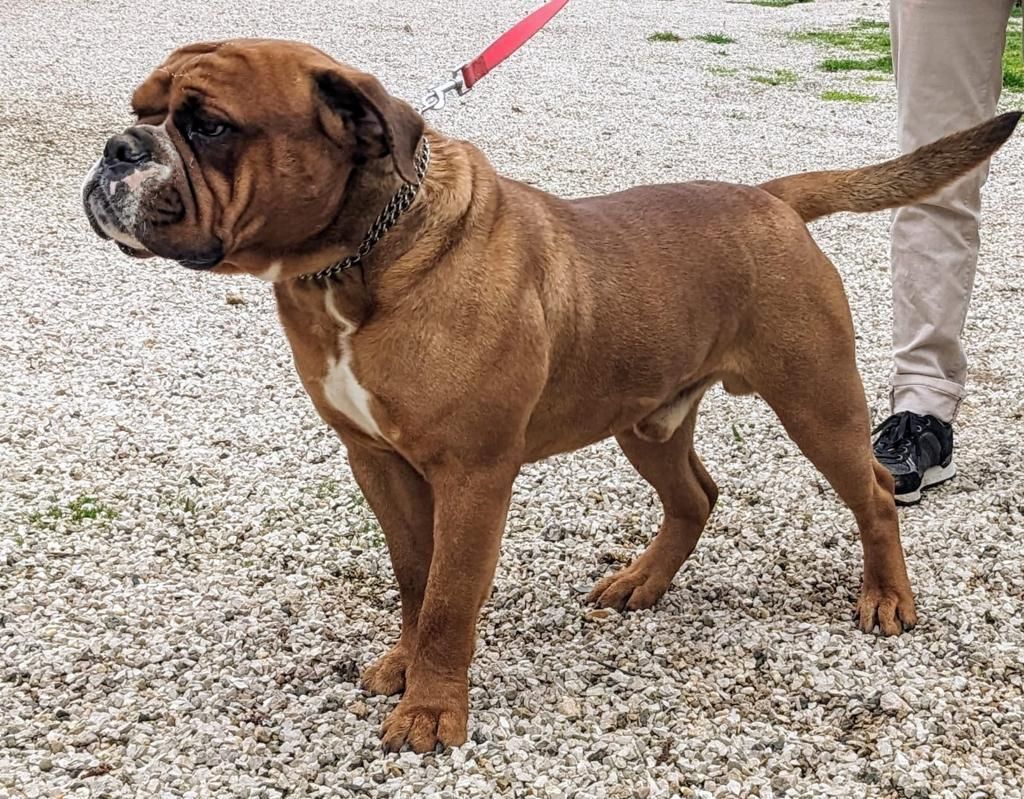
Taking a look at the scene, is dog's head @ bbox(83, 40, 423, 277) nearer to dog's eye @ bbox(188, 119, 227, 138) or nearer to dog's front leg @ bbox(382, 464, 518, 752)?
dog's eye @ bbox(188, 119, 227, 138)

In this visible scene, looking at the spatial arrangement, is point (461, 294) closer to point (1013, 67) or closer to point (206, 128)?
point (206, 128)

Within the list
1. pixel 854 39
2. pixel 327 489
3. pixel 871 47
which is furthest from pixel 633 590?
pixel 854 39

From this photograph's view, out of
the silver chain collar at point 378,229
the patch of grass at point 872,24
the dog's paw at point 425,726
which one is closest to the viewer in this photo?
the silver chain collar at point 378,229

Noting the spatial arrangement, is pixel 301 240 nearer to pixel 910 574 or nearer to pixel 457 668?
pixel 457 668

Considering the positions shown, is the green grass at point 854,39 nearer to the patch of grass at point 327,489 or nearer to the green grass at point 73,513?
the patch of grass at point 327,489

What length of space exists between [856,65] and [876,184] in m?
15.8

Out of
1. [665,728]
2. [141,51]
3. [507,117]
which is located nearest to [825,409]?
[665,728]

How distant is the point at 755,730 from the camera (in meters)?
3.74

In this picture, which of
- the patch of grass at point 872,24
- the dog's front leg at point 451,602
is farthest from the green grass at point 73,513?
the patch of grass at point 872,24

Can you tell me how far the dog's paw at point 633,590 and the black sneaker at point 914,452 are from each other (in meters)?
1.41

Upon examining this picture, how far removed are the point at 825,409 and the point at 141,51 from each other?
15056 mm

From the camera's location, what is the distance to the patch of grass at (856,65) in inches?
730

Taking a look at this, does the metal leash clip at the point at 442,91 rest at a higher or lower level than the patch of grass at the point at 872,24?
higher

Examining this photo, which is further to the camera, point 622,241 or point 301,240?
point 622,241
